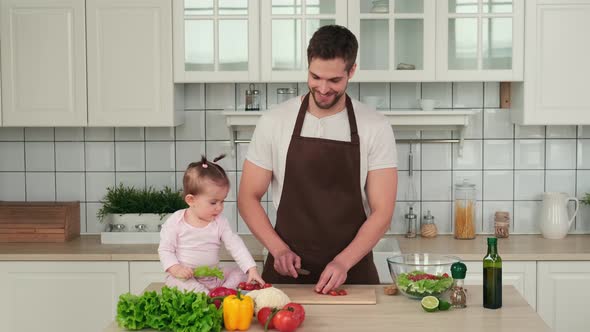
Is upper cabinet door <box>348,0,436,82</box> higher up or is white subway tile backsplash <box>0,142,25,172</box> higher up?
upper cabinet door <box>348,0,436,82</box>

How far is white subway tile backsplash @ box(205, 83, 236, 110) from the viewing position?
187 inches

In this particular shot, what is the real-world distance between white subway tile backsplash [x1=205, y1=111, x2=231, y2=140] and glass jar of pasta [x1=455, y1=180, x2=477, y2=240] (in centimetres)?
122

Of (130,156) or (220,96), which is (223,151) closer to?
(220,96)

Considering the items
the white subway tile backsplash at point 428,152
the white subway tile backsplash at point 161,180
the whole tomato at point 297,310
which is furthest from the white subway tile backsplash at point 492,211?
the whole tomato at point 297,310

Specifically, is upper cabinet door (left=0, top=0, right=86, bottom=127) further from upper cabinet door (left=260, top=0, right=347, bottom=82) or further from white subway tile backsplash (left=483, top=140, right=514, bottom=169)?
white subway tile backsplash (left=483, top=140, right=514, bottom=169)

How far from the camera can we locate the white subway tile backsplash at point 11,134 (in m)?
4.84

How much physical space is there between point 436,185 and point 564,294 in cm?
87

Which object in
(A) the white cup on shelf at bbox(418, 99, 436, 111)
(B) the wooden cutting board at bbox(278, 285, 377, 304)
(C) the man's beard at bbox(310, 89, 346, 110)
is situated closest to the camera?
(B) the wooden cutting board at bbox(278, 285, 377, 304)

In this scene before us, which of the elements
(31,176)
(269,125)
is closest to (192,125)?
(31,176)

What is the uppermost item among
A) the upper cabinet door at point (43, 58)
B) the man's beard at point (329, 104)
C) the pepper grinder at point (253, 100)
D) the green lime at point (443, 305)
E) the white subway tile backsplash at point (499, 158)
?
the upper cabinet door at point (43, 58)

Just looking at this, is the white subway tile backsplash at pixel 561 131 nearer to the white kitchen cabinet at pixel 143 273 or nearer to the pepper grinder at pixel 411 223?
the pepper grinder at pixel 411 223

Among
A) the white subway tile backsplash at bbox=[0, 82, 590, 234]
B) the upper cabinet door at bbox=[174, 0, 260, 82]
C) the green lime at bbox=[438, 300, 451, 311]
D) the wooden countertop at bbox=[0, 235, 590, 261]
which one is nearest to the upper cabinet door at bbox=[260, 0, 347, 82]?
the upper cabinet door at bbox=[174, 0, 260, 82]

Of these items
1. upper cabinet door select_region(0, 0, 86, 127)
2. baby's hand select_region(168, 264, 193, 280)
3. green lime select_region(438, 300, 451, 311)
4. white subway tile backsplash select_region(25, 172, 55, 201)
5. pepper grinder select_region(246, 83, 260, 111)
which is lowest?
green lime select_region(438, 300, 451, 311)

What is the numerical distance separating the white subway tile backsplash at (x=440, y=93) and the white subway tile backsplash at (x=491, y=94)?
0.18 meters
